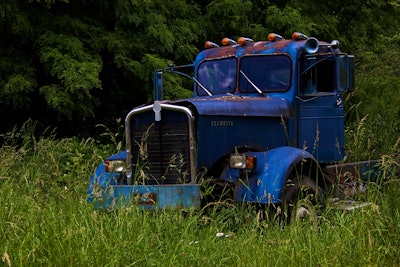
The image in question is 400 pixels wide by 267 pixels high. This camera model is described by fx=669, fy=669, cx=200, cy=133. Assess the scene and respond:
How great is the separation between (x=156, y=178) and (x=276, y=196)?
1.27 meters

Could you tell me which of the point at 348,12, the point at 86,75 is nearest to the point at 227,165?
the point at 86,75

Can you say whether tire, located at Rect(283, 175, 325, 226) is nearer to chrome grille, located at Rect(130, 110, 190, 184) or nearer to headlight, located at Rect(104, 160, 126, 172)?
chrome grille, located at Rect(130, 110, 190, 184)

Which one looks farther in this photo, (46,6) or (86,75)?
(46,6)

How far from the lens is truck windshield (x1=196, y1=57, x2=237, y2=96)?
7.73 meters

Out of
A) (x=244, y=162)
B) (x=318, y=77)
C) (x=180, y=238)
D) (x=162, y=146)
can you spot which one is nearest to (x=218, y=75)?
(x=318, y=77)

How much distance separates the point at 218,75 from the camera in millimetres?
7934

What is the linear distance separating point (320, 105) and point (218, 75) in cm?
125

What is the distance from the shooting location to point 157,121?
21.4ft

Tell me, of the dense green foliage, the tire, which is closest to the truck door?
the tire

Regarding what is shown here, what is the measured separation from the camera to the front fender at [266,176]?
20.0 ft

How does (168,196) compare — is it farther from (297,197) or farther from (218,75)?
(218,75)

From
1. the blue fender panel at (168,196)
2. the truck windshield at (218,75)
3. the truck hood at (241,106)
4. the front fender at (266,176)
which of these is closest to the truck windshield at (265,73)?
the truck windshield at (218,75)

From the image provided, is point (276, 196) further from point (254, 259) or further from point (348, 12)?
point (348, 12)

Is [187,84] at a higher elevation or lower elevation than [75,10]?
lower
